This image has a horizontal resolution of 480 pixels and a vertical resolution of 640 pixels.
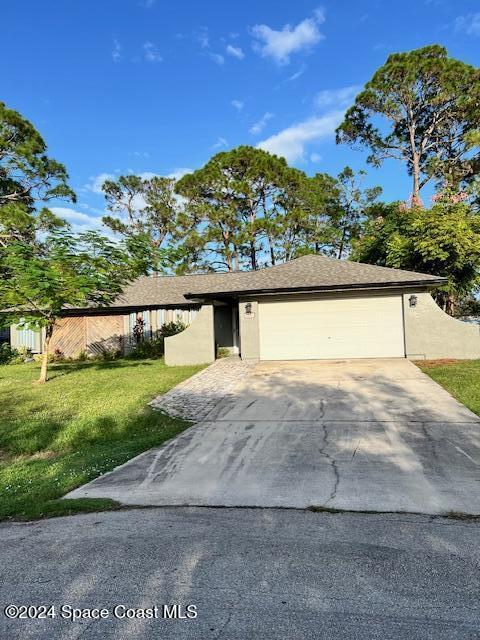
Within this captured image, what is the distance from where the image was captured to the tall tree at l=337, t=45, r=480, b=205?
74.4 feet

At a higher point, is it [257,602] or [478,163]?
[478,163]

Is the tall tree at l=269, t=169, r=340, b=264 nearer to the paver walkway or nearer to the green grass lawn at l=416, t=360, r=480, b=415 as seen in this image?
the paver walkway

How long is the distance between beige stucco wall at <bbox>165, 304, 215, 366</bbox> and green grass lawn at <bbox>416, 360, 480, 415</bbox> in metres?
7.33

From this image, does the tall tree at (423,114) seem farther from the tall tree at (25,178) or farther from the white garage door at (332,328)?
the tall tree at (25,178)

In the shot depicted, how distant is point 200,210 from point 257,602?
26.5 meters

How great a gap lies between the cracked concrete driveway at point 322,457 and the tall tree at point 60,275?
5186mm

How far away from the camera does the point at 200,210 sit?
27.0 meters

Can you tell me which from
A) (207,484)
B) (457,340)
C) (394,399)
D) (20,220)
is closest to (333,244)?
(457,340)

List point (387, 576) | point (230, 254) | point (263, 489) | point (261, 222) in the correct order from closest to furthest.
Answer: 1. point (387, 576)
2. point (263, 489)
3. point (261, 222)
4. point (230, 254)

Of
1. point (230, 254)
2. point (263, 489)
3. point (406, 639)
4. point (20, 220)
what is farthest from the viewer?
point (230, 254)

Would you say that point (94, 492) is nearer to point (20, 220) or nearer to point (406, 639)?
point (406, 639)

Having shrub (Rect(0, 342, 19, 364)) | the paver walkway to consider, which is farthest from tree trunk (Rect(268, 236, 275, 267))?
shrub (Rect(0, 342, 19, 364))

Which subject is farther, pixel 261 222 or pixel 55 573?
pixel 261 222


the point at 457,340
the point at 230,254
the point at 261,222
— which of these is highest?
the point at 261,222
